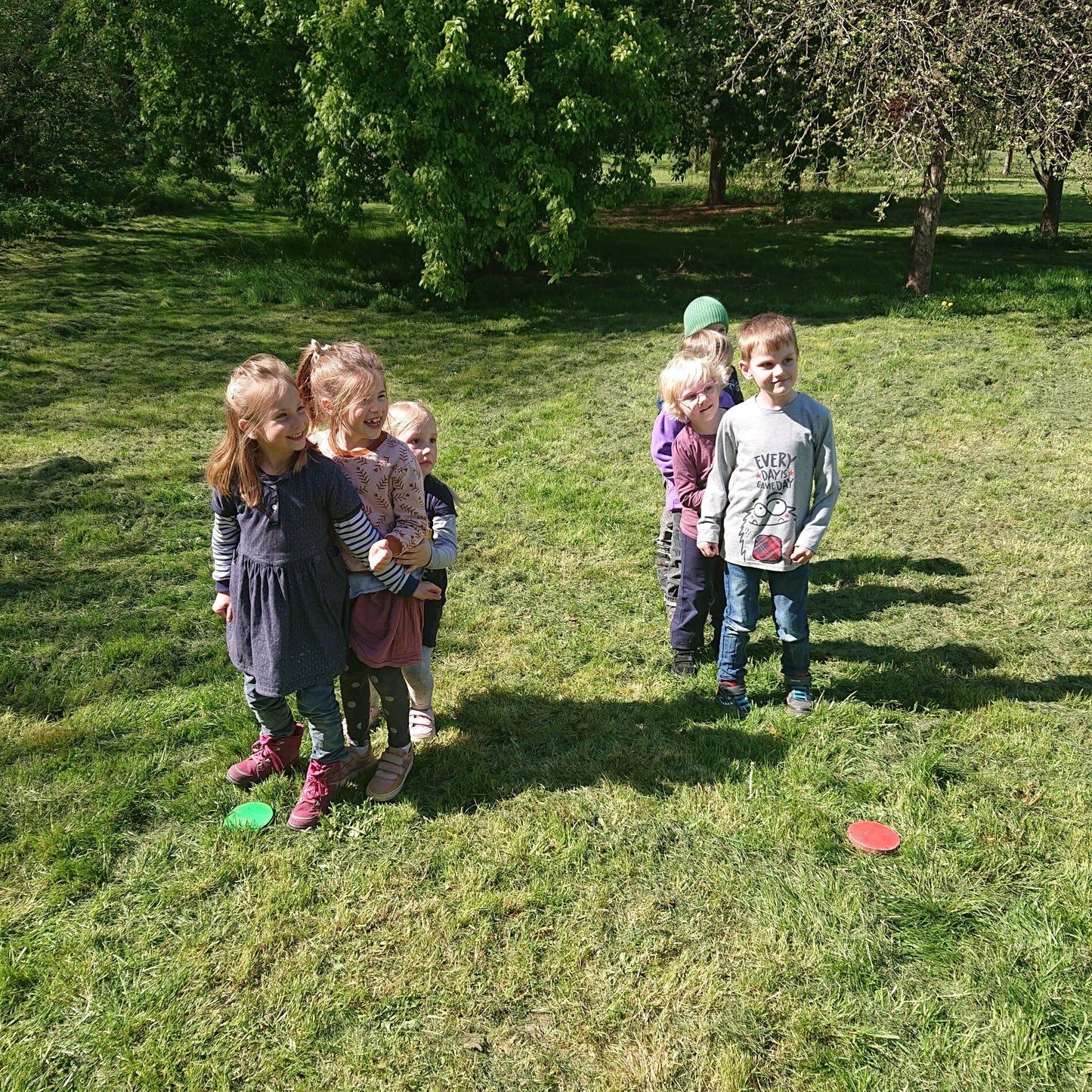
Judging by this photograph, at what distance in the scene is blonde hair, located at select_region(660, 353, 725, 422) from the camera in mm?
3854

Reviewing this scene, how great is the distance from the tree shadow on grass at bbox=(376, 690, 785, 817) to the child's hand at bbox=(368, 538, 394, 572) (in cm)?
102

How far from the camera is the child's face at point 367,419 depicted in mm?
2973

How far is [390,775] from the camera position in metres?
3.37


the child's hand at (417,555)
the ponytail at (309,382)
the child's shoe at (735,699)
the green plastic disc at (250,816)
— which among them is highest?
the ponytail at (309,382)

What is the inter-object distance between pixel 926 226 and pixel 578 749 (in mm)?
10875

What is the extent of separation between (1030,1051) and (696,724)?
1768 mm

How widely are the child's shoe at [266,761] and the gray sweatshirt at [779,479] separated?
2.03 meters

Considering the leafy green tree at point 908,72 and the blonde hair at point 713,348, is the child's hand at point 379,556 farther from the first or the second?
the leafy green tree at point 908,72

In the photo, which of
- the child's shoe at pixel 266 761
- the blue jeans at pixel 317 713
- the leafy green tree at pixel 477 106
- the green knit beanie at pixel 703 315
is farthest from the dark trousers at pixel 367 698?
the leafy green tree at pixel 477 106

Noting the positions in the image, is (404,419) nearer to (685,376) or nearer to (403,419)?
(403,419)

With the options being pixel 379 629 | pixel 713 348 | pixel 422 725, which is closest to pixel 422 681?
pixel 422 725

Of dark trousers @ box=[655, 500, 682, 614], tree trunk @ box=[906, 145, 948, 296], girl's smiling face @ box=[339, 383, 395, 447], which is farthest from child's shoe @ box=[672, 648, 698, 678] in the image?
tree trunk @ box=[906, 145, 948, 296]

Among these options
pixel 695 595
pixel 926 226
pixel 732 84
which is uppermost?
pixel 732 84

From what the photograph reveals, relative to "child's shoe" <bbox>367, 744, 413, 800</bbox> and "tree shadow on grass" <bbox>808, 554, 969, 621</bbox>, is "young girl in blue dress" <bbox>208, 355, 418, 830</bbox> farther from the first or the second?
"tree shadow on grass" <bbox>808, 554, 969, 621</bbox>
